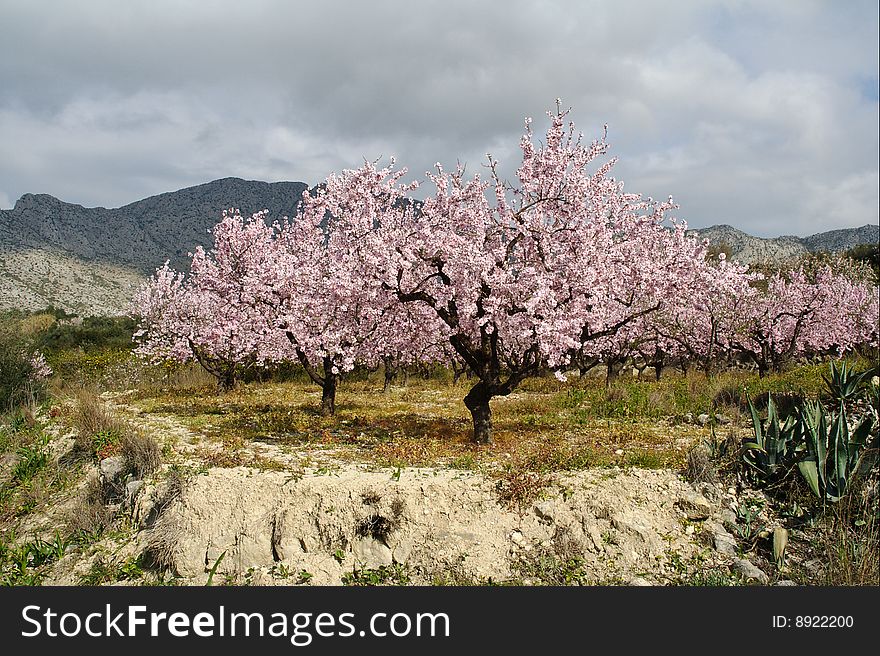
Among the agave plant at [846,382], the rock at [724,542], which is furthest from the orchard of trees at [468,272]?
the rock at [724,542]

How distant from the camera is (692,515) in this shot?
7.24m

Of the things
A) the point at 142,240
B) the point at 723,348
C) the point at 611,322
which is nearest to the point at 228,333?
the point at 611,322

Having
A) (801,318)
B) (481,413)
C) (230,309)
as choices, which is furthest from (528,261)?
(801,318)

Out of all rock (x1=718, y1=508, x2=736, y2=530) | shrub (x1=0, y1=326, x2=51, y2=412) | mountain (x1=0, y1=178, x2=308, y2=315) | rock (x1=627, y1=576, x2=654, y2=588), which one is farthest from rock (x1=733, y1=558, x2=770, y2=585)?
mountain (x1=0, y1=178, x2=308, y2=315)

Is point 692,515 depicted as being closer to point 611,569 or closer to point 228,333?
point 611,569

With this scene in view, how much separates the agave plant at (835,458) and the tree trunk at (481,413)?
4.96m

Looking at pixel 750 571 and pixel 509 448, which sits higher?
pixel 509 448

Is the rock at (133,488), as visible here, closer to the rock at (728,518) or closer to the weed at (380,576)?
the weed at (380,576)

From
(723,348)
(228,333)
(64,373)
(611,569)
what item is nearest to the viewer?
(611,569)

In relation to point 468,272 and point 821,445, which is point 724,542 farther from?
point 468,272

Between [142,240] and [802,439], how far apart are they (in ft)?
274

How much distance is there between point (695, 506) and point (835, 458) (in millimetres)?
1813

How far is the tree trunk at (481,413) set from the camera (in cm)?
1038

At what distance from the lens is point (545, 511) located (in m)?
7.06
